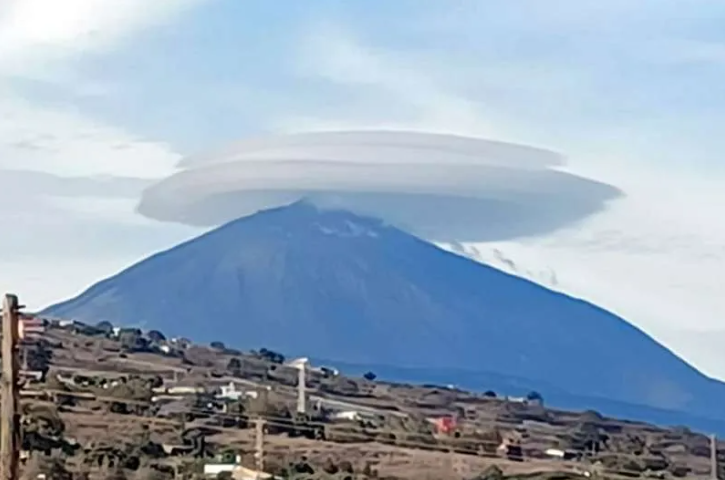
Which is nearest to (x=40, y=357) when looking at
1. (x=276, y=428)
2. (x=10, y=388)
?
(x=276, y=428)

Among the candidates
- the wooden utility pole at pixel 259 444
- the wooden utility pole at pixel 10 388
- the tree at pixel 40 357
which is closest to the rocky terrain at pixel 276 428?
the tree at pixel 40 357

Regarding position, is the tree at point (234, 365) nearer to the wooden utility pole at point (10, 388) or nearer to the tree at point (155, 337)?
the tree at point (155, 337)

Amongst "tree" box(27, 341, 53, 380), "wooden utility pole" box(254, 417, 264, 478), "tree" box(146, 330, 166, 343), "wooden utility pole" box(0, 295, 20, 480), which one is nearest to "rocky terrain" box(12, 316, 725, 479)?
"tree" box(27, 341, 53, 380)

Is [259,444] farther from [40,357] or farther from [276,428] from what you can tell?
[40,357]

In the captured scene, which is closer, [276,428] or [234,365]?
[276,428]

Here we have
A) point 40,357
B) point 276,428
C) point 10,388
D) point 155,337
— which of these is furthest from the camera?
point 155,337

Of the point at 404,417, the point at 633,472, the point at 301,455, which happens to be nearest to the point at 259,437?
the point at 301,455

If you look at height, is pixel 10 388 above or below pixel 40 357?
below

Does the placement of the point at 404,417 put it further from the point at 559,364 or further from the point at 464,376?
the point at 559,364
